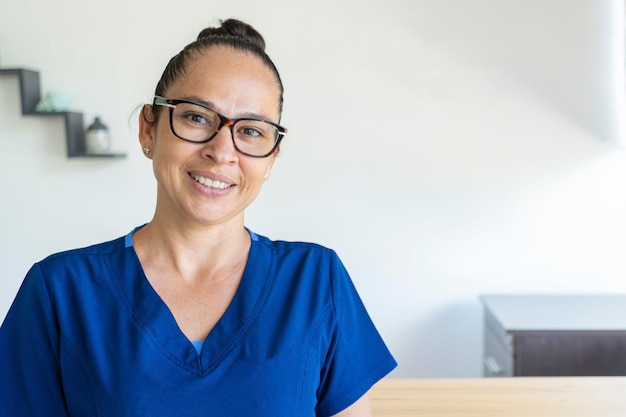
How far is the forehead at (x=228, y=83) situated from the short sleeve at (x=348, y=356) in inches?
13.0

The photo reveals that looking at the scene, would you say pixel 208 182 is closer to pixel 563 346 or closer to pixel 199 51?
pixel 199 51

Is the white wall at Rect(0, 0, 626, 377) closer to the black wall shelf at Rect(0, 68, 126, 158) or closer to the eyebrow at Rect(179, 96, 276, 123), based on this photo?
the black wall shelf at Rect(0, 68, 126, 158)

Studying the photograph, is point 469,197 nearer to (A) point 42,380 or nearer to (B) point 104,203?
(B) point 104,203

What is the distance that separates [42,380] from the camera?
1.03 meters

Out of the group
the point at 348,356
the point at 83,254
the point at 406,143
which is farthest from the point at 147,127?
the point at 406,143

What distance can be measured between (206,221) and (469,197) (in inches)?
75.6

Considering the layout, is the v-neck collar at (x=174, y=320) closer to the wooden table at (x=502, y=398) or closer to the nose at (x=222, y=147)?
the nose at (x=222, y=147)

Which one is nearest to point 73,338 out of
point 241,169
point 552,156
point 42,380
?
point 42,380

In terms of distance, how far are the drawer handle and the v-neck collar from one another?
155cm

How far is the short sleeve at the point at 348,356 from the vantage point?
44.8 inches

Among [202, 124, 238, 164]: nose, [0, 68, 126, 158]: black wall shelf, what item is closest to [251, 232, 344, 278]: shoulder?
[202, 124, 238, 164]: nose

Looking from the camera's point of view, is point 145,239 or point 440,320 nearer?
point 145,239

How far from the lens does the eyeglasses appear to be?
1062mm

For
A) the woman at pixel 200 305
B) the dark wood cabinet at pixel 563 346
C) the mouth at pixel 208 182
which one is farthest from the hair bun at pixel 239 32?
the dark wood cabinet at pixel 563 346
